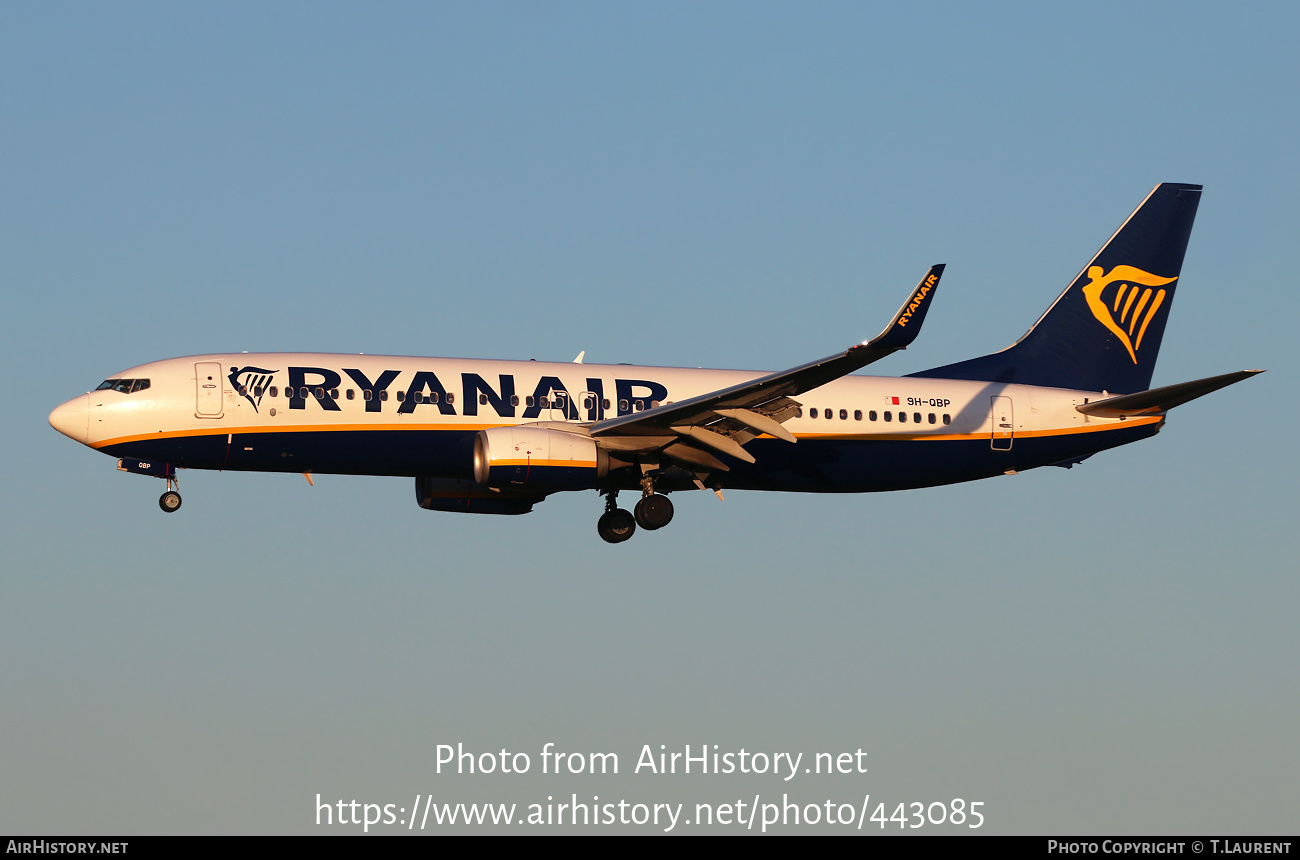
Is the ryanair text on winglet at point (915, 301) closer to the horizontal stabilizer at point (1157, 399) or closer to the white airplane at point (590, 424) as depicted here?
the white airplane at point (590, 424)

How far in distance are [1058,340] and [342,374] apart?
20532mm

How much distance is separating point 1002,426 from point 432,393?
15.4 metres

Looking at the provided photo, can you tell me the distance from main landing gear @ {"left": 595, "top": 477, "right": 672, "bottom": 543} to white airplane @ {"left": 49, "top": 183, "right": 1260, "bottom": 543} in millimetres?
50

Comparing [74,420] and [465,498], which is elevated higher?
[74,420]

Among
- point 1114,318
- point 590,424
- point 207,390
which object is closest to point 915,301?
point 590,424

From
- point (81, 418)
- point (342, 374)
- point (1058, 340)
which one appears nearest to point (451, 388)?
point (342, 374)

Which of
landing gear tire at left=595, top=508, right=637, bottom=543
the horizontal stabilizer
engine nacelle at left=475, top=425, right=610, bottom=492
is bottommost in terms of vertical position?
landing gear tire at left=595, top=508, right=637, bottom=543

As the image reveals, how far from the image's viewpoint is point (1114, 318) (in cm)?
4666

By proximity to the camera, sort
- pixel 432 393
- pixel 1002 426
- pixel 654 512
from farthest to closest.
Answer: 1. pixel 1002 426
2. pixel 654 512
3. pixel 432 393

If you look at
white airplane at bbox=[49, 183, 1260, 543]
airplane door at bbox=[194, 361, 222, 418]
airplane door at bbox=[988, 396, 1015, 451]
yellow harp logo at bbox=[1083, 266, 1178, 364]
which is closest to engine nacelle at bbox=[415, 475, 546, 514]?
white airplane at bbox=[49, 183, 1260, 543]

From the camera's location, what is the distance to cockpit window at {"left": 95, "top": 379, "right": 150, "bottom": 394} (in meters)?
38.2

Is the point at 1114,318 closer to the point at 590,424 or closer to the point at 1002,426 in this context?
the point at 1002,426

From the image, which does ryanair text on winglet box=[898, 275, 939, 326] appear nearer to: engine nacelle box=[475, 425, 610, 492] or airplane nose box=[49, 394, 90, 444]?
engine nacelle box=[475, 425, 610, 492]

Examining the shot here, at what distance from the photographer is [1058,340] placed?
151 ft
